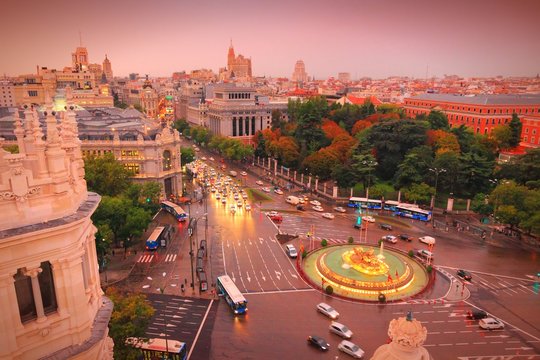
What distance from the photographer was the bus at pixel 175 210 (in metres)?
65.9

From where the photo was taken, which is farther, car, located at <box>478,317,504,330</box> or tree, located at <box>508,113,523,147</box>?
tree, located at <box>508,113,523,147</box>

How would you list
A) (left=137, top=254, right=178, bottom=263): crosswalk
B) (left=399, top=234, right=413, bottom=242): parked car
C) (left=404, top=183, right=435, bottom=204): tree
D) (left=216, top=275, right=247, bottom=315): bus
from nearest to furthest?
(left=216, top=275, right=247, bottom=315): bus → (left=137, top=254, right=178, bottom=263): crosswalk → (left=399, top=234, right=413, bottom=242): parked car → (left=404, top=183, right=435, bottom=204): tree

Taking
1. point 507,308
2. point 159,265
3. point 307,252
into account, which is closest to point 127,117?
point 159,265

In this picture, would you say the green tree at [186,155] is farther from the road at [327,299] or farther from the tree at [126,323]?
the tree at [126,323]

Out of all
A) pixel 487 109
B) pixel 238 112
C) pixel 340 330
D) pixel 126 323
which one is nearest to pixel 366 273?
pixel 340 330

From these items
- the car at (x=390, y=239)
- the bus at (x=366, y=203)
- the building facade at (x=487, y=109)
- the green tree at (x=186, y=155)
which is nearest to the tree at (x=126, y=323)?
A: the car at (x=390, y=239)

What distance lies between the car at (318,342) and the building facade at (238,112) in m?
102

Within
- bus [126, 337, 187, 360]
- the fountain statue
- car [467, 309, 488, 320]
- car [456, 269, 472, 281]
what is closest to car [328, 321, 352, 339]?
car [467, 309, 488, 320]

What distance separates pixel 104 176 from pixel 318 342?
4102 centimetres

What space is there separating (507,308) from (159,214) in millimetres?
53354

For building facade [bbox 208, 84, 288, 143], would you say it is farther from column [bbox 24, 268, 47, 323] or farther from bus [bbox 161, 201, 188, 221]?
column [bbox 24, 268, 47, 323]

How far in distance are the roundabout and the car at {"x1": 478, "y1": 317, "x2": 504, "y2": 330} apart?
24.3ft

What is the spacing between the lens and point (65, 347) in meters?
13.0

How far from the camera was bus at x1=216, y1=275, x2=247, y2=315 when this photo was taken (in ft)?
127
